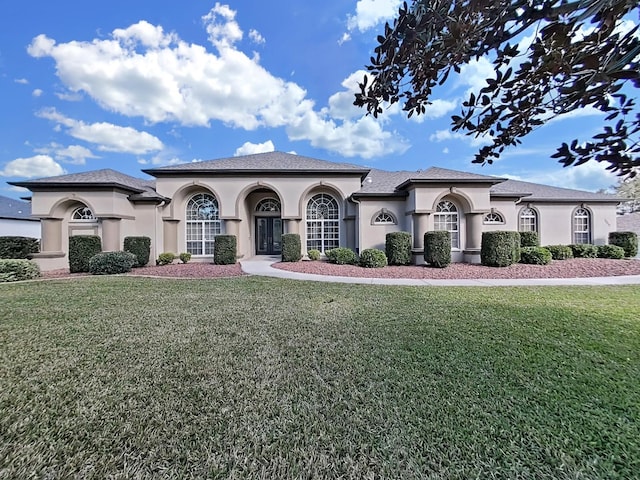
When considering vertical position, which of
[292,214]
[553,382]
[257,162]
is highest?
[257,162]

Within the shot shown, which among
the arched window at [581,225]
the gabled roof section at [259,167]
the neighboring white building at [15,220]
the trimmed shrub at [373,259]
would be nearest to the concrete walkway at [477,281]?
the trimmed shrub at [373,259]

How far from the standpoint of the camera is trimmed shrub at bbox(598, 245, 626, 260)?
15430mm

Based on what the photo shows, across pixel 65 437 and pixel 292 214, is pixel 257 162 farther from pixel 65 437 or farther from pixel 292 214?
pixel 65 437

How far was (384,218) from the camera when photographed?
15344 millimetres

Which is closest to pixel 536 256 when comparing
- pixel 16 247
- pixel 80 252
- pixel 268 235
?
pixel 268 235

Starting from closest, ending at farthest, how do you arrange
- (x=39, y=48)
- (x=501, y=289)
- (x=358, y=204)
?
(x=501, y=289) → (x=39, y=48) → (x=358, y=204)

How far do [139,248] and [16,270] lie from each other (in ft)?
13.4

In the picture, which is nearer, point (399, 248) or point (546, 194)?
point (399, 248)

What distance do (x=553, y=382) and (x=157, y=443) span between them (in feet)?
13.5

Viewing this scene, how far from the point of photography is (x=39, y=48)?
11.9m

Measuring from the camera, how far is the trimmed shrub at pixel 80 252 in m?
12.2

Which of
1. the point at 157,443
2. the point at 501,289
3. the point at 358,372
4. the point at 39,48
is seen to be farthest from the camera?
the point at 39,48

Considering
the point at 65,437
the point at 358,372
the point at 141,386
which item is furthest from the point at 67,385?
the point at 358,372

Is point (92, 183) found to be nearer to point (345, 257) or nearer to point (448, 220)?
point (345, 257)
